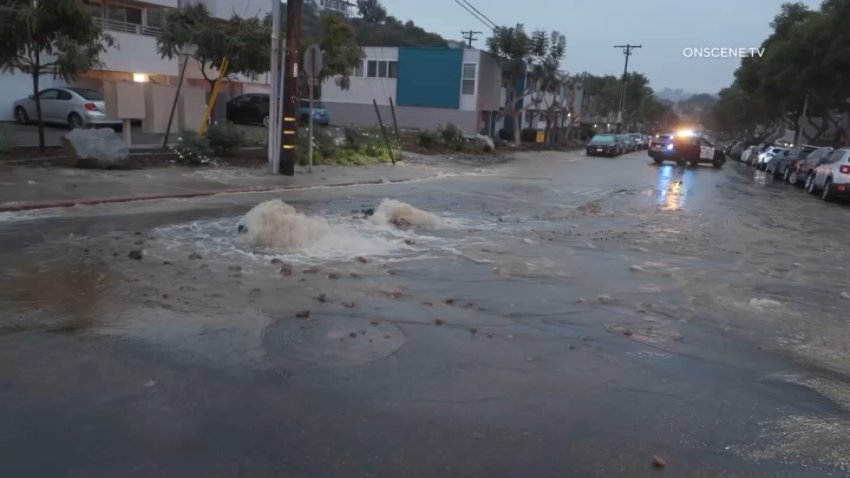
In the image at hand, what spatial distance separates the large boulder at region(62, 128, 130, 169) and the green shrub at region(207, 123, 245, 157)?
9.55 feet

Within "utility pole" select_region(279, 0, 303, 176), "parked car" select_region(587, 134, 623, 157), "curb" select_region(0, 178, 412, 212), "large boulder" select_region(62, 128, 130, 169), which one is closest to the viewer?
"curb" select_region(0, 178, 412, 212)

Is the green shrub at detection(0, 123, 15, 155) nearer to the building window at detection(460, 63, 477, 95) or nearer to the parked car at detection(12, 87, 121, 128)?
the parked car at detection(12, 87, 121, 128)

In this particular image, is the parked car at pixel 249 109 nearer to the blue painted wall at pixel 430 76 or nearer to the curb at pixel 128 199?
the curb at pixel 128 199

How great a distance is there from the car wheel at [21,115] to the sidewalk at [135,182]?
1218cm

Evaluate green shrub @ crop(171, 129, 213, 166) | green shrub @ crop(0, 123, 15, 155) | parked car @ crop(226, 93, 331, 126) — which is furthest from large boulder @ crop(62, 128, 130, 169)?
parked car @ crop(226, 93, 331, 126)

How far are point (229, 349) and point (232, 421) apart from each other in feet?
4.02

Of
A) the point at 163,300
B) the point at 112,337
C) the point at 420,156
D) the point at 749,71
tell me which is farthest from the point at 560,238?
the point at 749,71

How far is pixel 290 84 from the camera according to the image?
1669 centimetres

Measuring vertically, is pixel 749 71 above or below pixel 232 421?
above

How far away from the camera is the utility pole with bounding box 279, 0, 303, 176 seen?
53.8 ft

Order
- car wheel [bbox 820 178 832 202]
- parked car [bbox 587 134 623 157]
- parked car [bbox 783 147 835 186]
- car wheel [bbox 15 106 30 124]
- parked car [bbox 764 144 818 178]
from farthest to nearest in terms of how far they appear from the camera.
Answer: parked car [bbox 587 134 623 157] → parked car [bbox 764 144 818 178] → car wheel [bbox 15 106 30 124] → parked car [bbox 783 147 835 186] → car wheel [bbox 820 178 832 202]

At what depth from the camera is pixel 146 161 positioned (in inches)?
647

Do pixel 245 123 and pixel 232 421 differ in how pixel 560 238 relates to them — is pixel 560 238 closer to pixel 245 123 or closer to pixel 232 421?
pixel 232 421

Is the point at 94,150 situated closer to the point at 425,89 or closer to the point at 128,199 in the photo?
the point at 128,199
